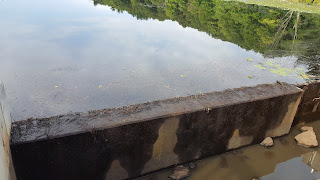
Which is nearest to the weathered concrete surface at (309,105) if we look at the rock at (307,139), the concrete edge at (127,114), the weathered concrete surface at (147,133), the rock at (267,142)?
the rock at (307,139)

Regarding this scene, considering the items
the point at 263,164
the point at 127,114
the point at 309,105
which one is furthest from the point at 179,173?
the point at 309,105

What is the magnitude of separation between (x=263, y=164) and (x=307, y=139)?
152 centimetres

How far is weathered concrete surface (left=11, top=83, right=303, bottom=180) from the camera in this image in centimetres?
364

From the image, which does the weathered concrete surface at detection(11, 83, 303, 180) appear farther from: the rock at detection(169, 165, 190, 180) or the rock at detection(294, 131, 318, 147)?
the rock at detection(294, 131, 318, 147)

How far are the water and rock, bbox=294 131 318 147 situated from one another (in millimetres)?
117

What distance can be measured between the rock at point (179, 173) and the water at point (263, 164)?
0.34ft

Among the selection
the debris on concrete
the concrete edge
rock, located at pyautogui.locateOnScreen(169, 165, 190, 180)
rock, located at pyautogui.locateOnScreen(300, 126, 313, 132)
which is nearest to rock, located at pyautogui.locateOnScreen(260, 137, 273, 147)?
the concrete edge

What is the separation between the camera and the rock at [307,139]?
18.9 feet

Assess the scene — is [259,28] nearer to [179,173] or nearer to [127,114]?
[179,173]

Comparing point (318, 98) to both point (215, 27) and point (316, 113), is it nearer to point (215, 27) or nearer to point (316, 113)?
point (316, 113)

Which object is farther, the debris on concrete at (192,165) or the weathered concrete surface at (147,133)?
the debris on concrete at (192,165)

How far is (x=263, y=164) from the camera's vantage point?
17.1 feet

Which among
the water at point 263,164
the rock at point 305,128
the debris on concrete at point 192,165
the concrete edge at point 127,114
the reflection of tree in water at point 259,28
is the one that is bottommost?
the water at point 263,164

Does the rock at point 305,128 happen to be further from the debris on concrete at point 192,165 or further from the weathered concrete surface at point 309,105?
the debris on concrete at point 192,165
